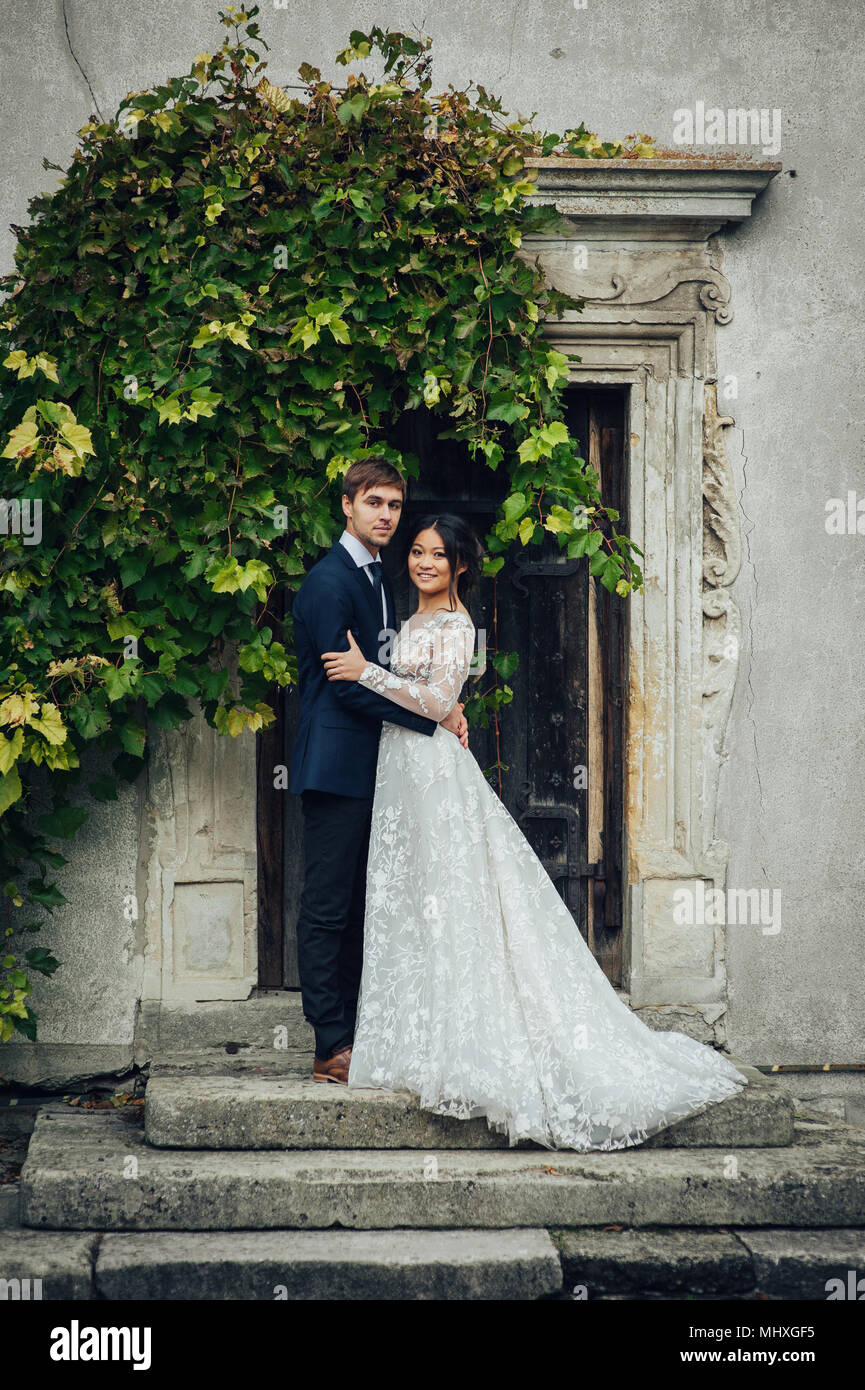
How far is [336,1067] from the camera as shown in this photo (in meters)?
3.74

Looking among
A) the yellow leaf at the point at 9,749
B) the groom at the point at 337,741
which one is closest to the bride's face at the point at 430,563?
the groom at the point at 337,741

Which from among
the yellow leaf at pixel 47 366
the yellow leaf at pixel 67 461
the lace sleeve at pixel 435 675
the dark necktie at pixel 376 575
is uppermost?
the yellow leaf at pixel 47 366

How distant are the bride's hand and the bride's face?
343 mm

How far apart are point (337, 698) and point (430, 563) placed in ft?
1.65

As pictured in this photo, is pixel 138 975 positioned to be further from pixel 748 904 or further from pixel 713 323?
pixel 713 323

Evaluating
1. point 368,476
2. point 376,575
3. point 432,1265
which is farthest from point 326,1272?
point 368,476

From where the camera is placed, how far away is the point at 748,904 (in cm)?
446

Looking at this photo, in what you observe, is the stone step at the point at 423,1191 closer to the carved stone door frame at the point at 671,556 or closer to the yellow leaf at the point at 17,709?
the carved stone door frame at the point at 671,556

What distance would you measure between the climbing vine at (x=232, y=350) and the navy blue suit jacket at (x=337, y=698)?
0.31 m

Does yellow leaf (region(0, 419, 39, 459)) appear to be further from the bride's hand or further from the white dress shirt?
the bride's hand

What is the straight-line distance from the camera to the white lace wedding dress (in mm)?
3500

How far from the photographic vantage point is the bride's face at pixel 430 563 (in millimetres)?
3805

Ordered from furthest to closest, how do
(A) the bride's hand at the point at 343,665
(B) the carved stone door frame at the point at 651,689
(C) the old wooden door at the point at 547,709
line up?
(C) the old wooden door at the point at 547,709
(B) the carved stone door frame at the point at 651,689
(A) the bride's hand at the point at 343,665

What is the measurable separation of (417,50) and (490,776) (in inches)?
96.1
